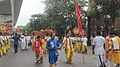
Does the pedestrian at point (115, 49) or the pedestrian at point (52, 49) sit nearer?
the pedestrian at point (115, 49)

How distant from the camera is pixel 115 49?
532 inches

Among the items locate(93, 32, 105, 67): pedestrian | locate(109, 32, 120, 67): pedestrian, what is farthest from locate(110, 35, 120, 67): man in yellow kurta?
locate(93, 32, 105, 67): pedestrian

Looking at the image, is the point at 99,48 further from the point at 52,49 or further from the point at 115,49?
the point at 52,49

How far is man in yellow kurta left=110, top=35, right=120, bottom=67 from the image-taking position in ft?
44.2

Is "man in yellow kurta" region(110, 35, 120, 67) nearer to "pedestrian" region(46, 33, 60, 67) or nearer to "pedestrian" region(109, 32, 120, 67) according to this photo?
"pedestrian" region(109, 32, 120, 67)

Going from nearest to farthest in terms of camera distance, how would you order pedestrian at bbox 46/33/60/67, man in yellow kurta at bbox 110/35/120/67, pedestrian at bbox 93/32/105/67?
1. man in yellow kurta at bbox 110/35/120/67
2. pedestrian at bbox 46/33/60/67
3. pedestrian at bbox 93/32/105/67

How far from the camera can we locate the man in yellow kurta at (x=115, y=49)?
13.5m

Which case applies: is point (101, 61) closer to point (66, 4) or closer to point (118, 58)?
point (118, 58)

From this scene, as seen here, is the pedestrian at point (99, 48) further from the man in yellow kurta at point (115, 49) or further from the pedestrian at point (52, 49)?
the pedestrian at point (52, 49)

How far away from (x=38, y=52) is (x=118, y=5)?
1798 centimetres

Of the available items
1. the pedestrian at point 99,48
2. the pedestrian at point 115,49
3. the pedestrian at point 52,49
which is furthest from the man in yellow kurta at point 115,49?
the pedestrian at point 52,49

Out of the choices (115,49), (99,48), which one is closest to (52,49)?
(115,49)

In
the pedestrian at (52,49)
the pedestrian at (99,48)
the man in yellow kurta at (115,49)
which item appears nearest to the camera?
the man in yellow kurta at (115,49)

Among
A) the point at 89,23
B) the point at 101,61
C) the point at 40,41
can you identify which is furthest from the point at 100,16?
the point at 101,61
